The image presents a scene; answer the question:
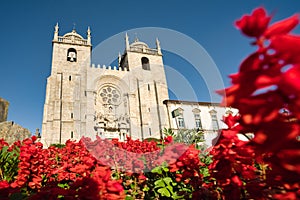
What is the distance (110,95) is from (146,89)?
5.28 meters

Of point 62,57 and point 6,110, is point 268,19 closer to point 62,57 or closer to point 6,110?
point 6,110

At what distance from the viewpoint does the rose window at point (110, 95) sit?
24.8m

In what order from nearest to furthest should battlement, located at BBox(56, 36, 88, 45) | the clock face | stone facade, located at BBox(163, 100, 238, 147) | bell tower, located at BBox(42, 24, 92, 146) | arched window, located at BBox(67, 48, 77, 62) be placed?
bell tower, located at BBox(42, 24, 92, 146)
the clock face
stone facade, located at BBox(163, 100, 238, 147)
arched window, located at BBox(67, 48, 77, 62)
battlement, located at BBox(56, 36, 88, 45)

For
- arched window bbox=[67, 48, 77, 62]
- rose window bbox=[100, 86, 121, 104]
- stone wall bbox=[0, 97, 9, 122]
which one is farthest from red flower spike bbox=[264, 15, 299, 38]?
arched window bbox=[67, 48, 77, 62]

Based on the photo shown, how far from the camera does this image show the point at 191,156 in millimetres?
2127

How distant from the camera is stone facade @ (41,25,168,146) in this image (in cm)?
2123

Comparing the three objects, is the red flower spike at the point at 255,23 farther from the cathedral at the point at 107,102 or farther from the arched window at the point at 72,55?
the arched window at the point at 72,55

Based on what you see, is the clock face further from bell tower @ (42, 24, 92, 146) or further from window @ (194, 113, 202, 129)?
window @ (194, 113, 202, 129)

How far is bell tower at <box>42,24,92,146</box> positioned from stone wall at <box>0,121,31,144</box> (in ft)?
24.8

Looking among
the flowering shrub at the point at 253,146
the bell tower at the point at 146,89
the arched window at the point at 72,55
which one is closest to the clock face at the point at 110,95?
the bell tower at the point at 146,89

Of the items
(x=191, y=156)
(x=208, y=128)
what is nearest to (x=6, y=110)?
(x=191, y=156)

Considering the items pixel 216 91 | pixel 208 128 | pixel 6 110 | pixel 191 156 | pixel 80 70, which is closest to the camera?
pixel 216 91

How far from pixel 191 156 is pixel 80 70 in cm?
2478

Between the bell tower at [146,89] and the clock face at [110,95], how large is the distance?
1820 mm
